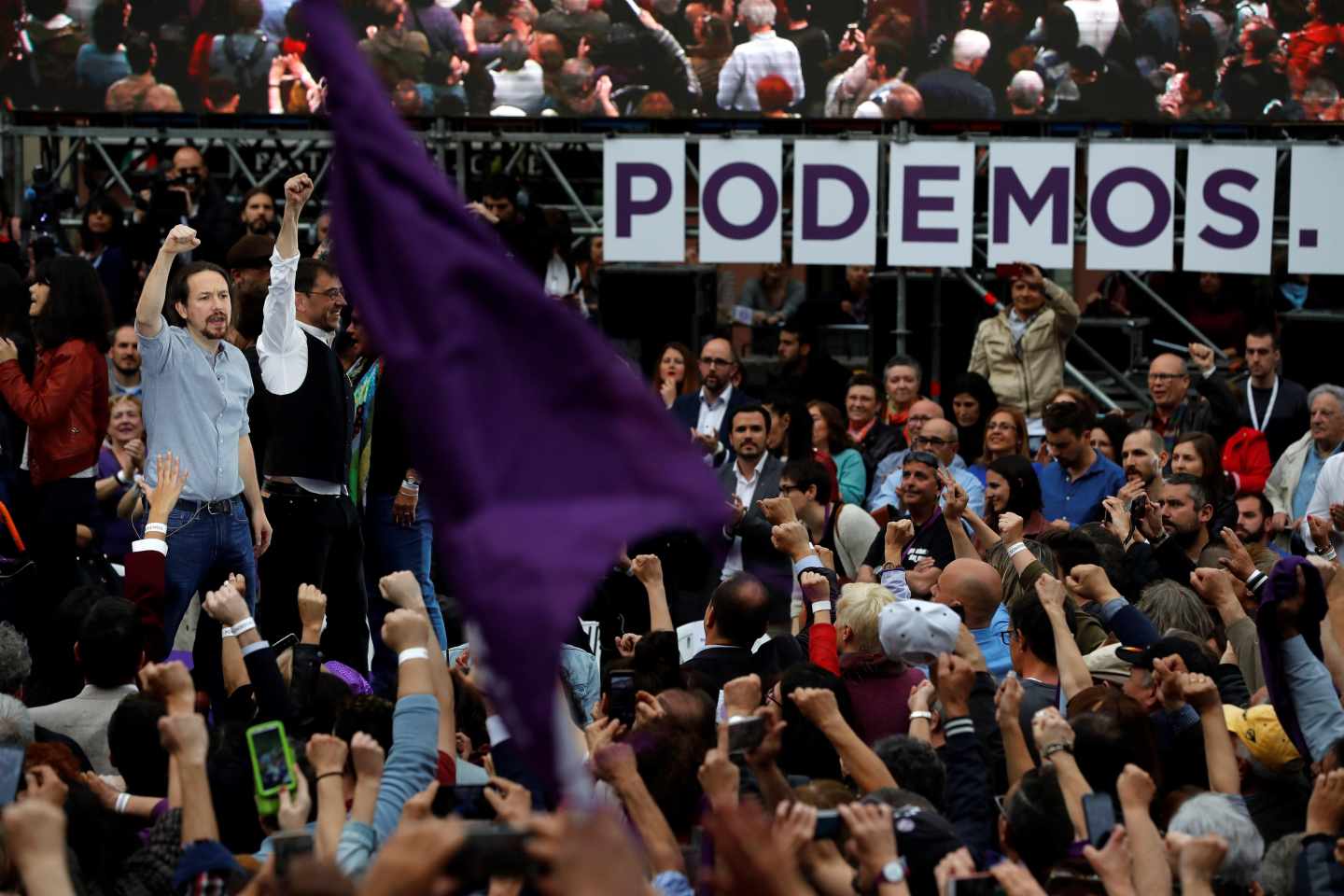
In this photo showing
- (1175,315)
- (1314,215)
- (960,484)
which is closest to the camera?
(960,484)

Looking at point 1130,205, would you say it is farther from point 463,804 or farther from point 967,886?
point 967,886

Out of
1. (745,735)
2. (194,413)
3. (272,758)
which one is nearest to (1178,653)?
(745,735)

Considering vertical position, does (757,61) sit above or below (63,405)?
above

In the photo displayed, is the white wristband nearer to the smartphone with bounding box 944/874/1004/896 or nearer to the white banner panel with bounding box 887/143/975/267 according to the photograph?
the smartphone with bounding box 944/874/1004/896

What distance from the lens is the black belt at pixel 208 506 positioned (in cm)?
648

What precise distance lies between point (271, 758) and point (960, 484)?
523 cm

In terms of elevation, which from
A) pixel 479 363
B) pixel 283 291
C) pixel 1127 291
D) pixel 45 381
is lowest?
pixel 1127 291

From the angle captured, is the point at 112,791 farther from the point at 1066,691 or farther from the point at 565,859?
the point at 565,859

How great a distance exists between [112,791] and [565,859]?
2.68 meters

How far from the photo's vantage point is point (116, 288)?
11820 millimetres

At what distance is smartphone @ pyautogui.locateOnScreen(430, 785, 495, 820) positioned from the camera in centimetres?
398

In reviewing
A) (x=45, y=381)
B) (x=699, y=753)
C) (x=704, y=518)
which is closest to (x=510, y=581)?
(x=704, y=518)

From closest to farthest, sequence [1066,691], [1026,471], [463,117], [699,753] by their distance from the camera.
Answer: [699,753]
[1066,691]
[1026,471]
[463,117]

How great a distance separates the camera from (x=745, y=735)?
4098 mm
